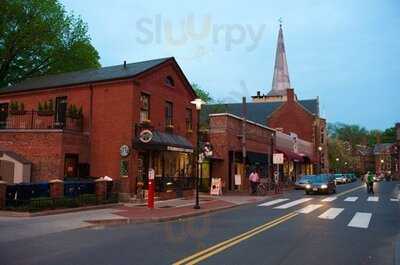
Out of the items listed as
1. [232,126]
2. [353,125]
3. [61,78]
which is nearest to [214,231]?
[61,78]

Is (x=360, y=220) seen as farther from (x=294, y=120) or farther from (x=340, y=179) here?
(x=294, y=120)

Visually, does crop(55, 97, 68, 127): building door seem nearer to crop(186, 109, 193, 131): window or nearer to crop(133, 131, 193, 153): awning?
crop(133, 131, 193, 153): awning

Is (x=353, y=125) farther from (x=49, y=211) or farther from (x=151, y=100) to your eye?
(x=49, y=211)

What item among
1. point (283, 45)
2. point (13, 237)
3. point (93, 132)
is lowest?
point (13, 237)

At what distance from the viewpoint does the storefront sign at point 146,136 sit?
24812 mm

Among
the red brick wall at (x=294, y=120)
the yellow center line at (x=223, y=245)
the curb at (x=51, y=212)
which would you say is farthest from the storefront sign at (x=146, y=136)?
the red brick wall at (x=294, y=120)

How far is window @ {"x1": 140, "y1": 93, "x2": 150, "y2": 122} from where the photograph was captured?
26.6m

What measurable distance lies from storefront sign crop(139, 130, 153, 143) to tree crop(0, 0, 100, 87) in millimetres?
18928

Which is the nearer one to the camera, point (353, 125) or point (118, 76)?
point (118, 76)

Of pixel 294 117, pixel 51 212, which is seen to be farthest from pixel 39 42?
pixel 294 117

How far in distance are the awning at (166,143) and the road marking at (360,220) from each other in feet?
34.6

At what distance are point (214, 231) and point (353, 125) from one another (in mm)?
135217

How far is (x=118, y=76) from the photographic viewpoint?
2598 cm

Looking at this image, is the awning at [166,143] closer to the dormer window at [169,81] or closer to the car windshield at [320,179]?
the dormer window at [169,81]
